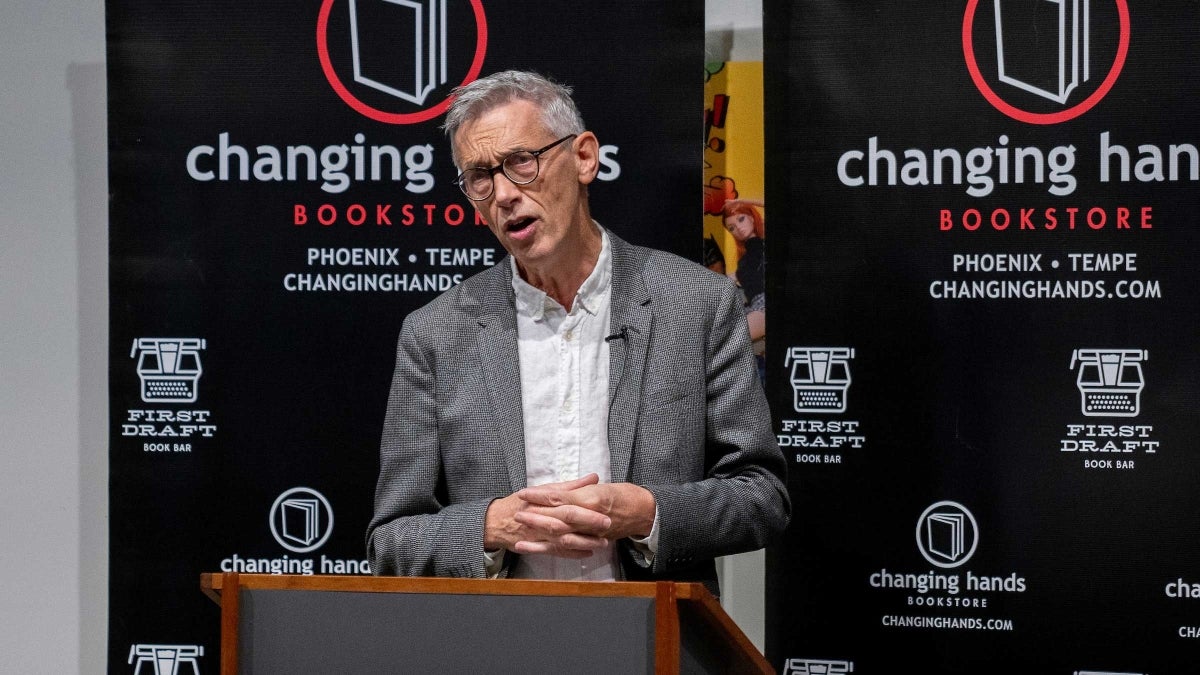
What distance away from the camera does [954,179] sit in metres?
3.06

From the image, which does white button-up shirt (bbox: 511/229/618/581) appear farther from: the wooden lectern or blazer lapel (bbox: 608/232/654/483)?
the wooden lectern

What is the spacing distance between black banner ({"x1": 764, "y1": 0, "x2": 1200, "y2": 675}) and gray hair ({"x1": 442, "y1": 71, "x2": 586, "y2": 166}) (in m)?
0.94

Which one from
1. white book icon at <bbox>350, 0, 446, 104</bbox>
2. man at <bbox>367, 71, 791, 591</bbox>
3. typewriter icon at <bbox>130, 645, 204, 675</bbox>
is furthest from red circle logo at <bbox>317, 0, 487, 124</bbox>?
typewriter icon at <bbox>130, 645, 204, 675</bbox>

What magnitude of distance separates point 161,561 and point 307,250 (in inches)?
33.8

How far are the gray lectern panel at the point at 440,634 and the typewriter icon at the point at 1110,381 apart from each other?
1.80 m

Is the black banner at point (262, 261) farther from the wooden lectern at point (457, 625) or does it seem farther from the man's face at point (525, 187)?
the wooden lectern at point (457, 625)

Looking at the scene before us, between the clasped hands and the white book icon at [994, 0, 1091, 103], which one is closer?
the clasped hands

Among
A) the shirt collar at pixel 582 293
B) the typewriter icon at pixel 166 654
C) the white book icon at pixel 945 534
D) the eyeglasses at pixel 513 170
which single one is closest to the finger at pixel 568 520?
the shirt collar at pixel 582 293

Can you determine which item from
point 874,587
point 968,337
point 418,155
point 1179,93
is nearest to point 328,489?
point 418,155

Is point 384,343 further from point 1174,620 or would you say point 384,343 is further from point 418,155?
point 1174,620

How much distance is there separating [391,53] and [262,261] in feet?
2.01

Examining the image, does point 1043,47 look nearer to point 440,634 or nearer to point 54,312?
point 440,634

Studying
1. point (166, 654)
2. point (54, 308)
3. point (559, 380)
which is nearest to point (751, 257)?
point (559, 380)

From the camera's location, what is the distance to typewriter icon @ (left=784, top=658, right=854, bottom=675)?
3.06m
